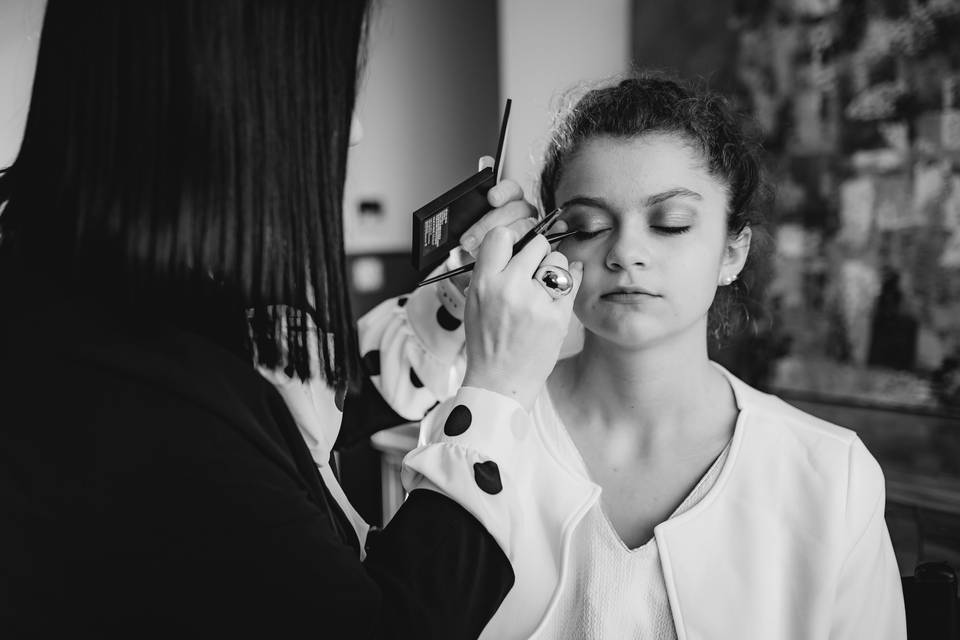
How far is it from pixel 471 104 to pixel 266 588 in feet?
12.6

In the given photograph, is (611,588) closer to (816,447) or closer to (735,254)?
(816,447)

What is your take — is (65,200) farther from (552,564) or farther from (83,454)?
(552,564)

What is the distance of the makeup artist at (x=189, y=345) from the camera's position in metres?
0.62

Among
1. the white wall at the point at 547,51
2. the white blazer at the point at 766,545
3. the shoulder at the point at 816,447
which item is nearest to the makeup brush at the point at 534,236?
the white blazer at the point at 766,545

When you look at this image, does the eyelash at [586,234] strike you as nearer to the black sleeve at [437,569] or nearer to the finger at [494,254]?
the finger at [494,254]

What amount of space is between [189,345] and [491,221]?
23.5 inches

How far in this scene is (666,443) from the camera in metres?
1.18

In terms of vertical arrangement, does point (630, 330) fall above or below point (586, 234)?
below

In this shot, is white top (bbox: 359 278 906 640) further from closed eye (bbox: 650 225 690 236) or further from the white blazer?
closed eye (bbox: 650 225 690 236)

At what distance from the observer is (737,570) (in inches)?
40.1

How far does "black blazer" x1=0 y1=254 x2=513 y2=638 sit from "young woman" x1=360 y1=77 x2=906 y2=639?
27cm

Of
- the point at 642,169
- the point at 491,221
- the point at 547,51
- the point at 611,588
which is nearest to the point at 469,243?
the point at 491,221

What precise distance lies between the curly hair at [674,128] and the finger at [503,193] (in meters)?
0.08

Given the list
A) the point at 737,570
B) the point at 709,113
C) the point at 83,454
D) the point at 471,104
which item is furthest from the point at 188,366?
the point at 471,104
